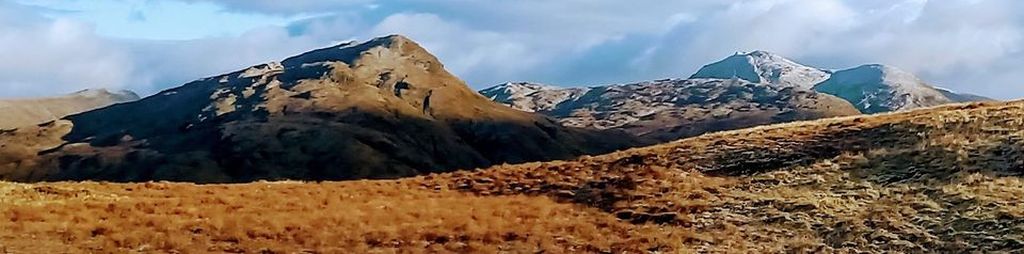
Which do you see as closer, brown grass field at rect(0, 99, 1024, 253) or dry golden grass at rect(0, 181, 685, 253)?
brown grass field at rect(0, 99, 1024, 253)

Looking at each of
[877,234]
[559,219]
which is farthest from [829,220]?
[559,219]

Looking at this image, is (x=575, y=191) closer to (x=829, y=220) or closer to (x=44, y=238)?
(x=829, y=220)

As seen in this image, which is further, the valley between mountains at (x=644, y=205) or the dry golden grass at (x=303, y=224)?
the dry golden grass at (x=303, y=224)

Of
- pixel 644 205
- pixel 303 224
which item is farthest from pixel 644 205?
pixel 303 224

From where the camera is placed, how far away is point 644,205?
36625 millimetres

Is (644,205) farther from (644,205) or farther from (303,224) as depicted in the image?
(303,224)

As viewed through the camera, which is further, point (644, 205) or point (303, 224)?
point (644, 205)

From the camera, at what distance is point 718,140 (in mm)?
49156

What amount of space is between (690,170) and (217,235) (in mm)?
19824

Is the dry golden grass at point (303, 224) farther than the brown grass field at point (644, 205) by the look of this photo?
Yes

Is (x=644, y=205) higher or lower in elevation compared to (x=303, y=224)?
higher

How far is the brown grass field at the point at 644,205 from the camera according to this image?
29.9m

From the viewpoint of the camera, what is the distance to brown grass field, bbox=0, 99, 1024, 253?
29.9m

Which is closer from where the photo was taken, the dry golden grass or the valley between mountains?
the valley between mountains
